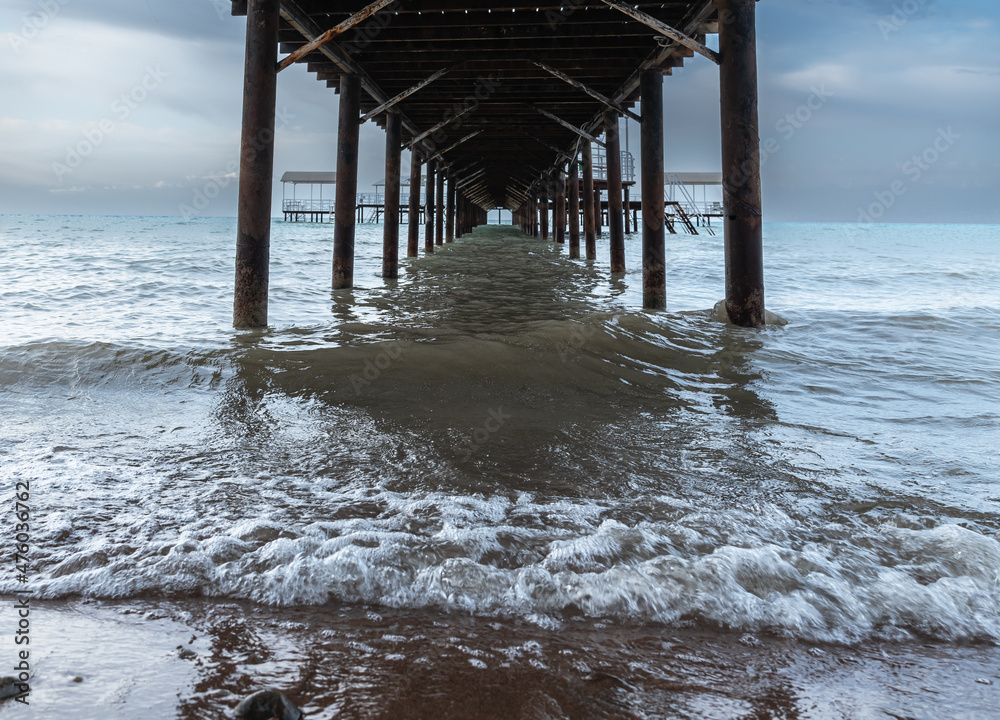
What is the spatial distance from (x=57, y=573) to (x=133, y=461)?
0.91 metres

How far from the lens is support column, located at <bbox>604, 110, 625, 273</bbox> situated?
12.6m

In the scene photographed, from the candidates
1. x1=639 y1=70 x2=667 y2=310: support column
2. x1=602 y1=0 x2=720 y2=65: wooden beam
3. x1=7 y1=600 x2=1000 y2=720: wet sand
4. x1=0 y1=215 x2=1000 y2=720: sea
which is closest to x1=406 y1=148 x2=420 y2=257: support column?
x1=639 y1=70 x2=667 y2=310: support column

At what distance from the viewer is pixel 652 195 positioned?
834 centimetres

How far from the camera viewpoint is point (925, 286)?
469 inches

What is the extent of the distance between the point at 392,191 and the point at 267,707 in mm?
13136

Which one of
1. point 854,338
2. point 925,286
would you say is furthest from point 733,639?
point 925,286

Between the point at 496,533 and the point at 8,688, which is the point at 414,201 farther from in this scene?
the point at 8,688

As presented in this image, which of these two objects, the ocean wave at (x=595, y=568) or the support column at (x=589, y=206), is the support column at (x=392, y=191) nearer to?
the support column at (x=589, y=206)

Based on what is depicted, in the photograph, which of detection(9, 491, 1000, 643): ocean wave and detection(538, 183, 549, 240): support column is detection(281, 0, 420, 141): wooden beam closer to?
detection(9, 491, 1000, 643): ocean wave

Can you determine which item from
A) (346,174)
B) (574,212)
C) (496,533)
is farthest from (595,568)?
(574,212)

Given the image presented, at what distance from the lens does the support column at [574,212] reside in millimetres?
18953

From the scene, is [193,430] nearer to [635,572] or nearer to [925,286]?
[635,572]

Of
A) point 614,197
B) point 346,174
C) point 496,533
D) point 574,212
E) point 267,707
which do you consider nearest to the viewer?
point 267,707

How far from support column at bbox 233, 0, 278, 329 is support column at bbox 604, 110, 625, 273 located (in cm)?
806
